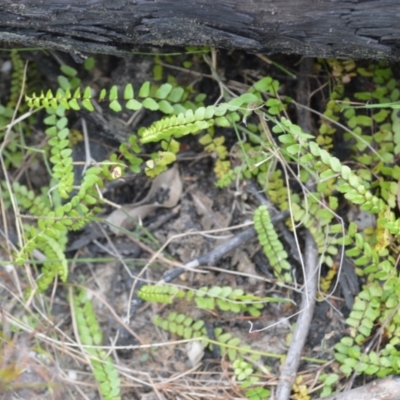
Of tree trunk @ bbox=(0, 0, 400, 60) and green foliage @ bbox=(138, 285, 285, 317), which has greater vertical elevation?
tree trunk @ bbox=(0, 0, 400, 60)

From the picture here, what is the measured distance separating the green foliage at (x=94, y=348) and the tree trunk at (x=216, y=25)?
Result: 3.45 feet

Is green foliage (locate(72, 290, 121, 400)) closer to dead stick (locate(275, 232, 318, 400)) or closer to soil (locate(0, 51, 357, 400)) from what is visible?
soil (locate(0, 51, 357, 400))

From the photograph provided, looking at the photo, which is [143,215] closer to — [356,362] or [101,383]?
[101,383]

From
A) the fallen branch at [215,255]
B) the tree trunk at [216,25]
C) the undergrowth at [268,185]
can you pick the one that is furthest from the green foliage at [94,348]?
the tree trunk at [216,25]

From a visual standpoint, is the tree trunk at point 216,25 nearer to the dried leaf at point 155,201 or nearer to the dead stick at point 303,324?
the dried leaf at point 155,201

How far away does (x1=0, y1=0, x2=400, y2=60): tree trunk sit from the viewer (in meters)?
1.88

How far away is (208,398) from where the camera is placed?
2311 millimetres

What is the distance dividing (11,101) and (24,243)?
24.6 inches

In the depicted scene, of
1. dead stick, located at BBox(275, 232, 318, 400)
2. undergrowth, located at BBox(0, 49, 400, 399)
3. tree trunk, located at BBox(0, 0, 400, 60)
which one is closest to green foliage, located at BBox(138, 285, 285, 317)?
undergrowth, located at BBox(0, 49, 400, 399)

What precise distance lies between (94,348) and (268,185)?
0.95 metres

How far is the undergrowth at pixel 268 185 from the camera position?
7.09 ft

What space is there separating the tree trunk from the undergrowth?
0.77ft

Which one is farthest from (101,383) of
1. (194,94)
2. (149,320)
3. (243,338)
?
(194,94)

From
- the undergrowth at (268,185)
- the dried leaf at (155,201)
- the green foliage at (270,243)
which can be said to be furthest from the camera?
the dried leaf at (155,201)
